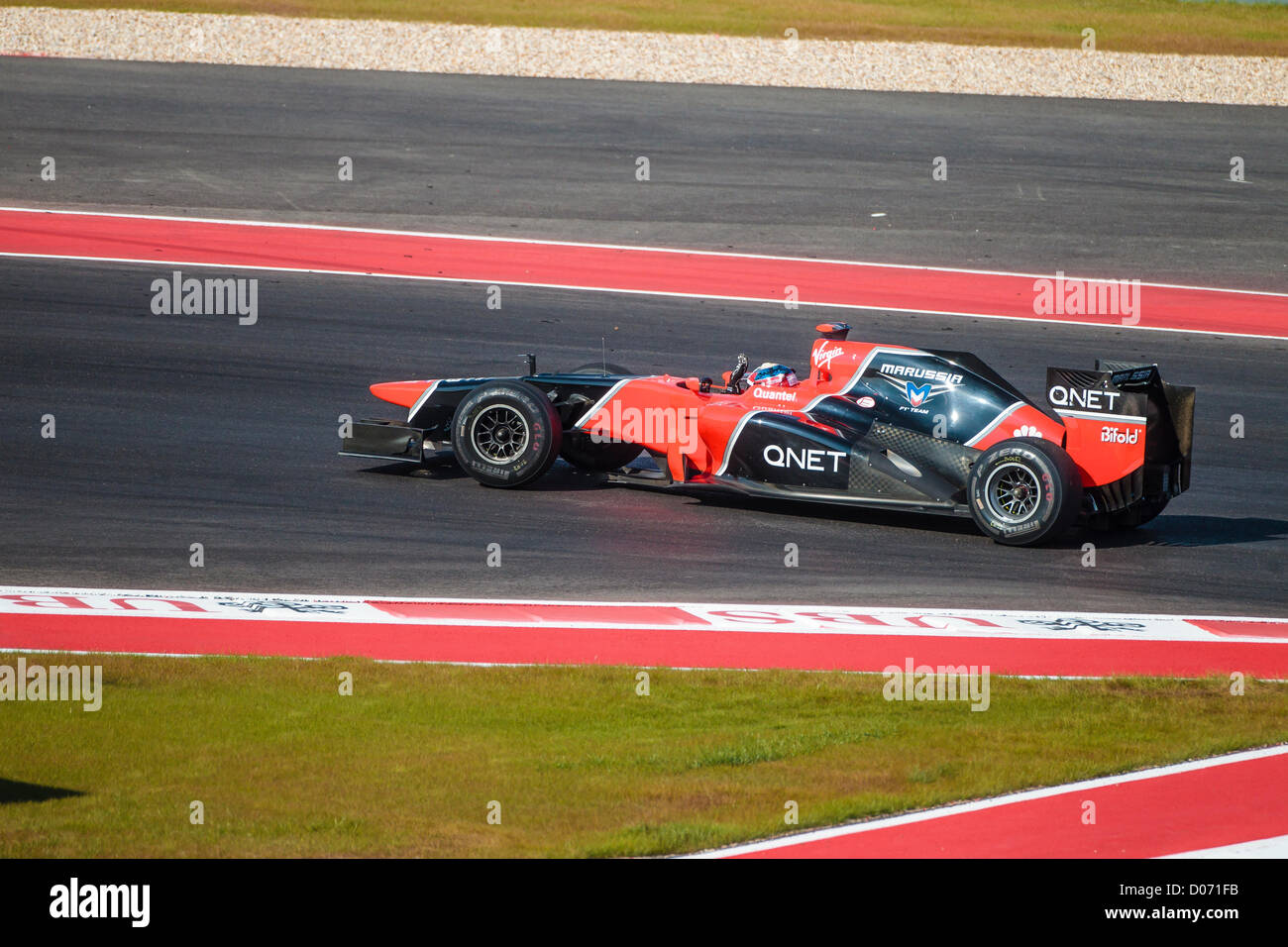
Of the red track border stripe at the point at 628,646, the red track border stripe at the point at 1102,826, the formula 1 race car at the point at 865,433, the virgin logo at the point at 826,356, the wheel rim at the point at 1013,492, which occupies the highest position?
the virgin logo at the point at 826,356

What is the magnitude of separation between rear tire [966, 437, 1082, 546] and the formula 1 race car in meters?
0.01

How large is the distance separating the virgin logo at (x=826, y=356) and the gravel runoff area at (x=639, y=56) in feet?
61.6

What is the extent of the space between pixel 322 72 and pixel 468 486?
61.0 feet

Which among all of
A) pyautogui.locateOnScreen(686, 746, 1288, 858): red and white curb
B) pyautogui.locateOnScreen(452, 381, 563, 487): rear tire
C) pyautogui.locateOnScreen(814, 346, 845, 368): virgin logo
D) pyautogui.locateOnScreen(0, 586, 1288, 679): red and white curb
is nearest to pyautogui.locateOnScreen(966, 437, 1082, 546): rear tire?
pyautogui.locateOnScreen(0, 586, 1288, 679): red and white curb

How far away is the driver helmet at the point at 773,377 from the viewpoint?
1273 cm

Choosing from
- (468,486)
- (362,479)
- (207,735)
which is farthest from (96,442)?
(207,735)

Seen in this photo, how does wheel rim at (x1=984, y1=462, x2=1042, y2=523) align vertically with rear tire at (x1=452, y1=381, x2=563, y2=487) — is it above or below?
below

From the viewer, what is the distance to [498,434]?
42.6 ft

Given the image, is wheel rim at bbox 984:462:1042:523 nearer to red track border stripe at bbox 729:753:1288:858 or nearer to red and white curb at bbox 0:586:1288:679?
red and white curb at bbox 0:586:1288:679

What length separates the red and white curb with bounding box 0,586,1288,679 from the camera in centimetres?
973

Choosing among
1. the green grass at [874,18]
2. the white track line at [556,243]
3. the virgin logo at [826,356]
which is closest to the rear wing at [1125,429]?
the virgin logo at [826,356]

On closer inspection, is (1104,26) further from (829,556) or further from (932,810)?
(932,810)

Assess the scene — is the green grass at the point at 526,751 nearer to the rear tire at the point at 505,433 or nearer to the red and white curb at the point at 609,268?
the rear tire at the point at 505,433

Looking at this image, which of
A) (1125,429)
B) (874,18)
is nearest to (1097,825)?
(1125,429)
